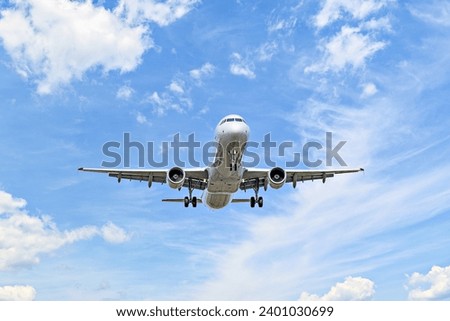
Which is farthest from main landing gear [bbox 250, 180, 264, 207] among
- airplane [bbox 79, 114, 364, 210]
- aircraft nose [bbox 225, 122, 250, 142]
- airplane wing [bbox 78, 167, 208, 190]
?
aircraft nose [bbox 225, 122, 250, 142]

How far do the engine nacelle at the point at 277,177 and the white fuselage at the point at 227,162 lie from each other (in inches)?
91.3

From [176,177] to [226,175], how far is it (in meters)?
3.85

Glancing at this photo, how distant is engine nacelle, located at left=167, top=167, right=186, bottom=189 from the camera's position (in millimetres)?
46719

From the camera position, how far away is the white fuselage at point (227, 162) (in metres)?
42.3

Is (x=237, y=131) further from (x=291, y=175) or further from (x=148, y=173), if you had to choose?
(x=291, y=175)

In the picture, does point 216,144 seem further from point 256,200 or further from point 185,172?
point 256,200

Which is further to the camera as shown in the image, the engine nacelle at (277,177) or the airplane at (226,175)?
the engine nacelle at (277,177)

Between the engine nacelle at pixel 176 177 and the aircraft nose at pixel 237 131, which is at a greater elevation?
the aircraft nose at pixel 237 131

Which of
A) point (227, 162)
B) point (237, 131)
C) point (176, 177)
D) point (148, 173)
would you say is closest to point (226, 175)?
point (227, 162)

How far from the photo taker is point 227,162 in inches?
1783

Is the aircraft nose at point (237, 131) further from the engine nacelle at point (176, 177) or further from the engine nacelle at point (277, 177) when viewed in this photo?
the engine nacelle at point (176, 177)

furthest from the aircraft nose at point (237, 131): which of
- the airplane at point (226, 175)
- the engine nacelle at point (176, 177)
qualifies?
the engine nacelle at point (176, 177)

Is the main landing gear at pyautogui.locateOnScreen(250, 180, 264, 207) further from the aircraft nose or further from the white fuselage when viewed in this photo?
the aircraft nose
